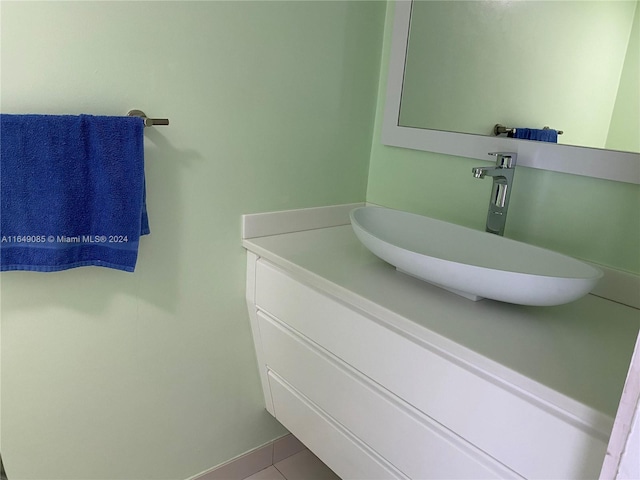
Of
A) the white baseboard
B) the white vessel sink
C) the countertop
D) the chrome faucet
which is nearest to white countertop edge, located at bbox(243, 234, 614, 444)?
the countertop

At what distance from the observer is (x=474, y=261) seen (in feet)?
4.42

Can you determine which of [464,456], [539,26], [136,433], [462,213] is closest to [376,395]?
[464,456]

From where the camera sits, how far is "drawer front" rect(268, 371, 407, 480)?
4.15 feet

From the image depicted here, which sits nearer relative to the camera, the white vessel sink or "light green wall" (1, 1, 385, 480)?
the white vessel sink

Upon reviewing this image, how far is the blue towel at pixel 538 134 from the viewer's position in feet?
4.28

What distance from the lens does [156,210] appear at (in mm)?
1362

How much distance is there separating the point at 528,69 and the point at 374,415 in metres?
1.01

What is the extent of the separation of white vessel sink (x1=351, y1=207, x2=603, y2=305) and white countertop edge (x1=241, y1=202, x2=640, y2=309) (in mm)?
170

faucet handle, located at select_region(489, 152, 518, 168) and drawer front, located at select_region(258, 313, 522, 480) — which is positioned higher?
Result: faucet handle, located at select_region(489, 152, 518, 168)

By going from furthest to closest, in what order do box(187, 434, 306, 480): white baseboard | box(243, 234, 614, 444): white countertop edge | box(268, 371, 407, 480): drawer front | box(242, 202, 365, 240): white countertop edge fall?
box(187, 434, 306, 480): white baseboard → box(242, 202, 365, 240): white countertop edge → box(268, 371, 407, 480): drawer front → box(243, 234, 614, 444): white countertop edge

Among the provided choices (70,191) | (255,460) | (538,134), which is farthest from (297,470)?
(538,134)

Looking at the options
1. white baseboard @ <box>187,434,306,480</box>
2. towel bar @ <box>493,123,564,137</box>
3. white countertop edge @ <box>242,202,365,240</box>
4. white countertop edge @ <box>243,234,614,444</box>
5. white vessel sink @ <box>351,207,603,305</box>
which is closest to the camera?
white countertop edge @ <box>243,234,614,444</box>

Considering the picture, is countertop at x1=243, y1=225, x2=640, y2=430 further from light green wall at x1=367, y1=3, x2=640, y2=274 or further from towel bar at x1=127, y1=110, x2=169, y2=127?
towel bar at x1=127, y1=110, x2=169, y2=127

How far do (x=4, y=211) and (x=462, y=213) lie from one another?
4.04 ft
